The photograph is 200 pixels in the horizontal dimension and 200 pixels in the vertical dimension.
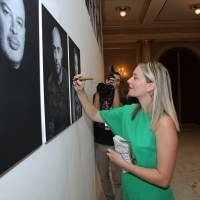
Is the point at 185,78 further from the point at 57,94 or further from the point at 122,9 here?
the point at 57,94

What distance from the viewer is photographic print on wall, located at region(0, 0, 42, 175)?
2.12 feet

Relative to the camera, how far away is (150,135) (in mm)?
1583

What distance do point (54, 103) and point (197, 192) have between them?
376 cm

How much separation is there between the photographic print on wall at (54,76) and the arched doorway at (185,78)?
10680 mm

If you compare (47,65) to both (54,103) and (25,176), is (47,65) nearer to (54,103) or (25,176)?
(54,103)

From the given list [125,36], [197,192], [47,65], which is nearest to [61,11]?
[47,65]

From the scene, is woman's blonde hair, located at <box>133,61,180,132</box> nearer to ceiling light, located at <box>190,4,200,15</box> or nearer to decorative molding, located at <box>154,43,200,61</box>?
ceiling light, located at <box>190,4,200,15</box>

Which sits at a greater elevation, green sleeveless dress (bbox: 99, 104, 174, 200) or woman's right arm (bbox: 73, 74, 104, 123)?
woman's right arm (bbox: 73, 74, 104, 123)

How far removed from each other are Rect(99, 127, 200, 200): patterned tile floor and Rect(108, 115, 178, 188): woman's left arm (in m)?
2.42

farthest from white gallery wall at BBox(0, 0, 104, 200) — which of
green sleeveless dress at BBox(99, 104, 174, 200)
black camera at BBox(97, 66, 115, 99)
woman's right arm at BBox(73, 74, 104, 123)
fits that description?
black camera at BBox(97, 66, 115, 99)

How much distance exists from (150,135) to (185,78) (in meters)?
10.8

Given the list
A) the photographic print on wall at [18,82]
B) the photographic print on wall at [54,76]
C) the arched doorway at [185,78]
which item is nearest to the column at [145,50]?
the arched doorway at [185,78]

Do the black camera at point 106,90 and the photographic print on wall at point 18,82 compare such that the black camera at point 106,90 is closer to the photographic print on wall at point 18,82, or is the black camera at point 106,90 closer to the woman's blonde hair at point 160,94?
the woman's blonde hair at point 160,94

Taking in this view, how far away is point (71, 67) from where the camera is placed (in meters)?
1.62
